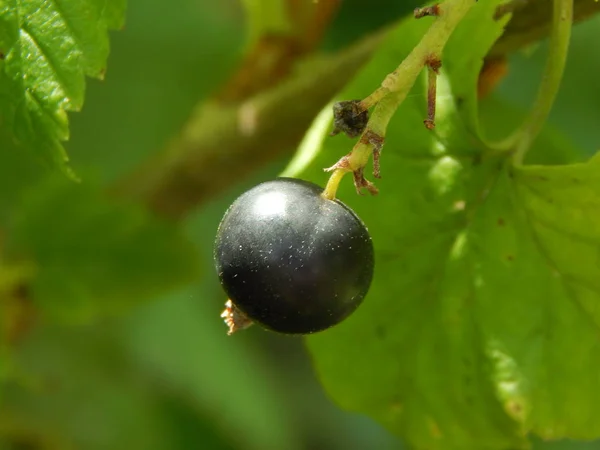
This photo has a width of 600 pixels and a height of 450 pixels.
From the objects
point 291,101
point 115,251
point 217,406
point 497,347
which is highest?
point 291,101

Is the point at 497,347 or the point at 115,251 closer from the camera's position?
the point at 497,347

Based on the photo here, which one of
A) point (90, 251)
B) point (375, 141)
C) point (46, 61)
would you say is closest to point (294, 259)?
point (375, 141)

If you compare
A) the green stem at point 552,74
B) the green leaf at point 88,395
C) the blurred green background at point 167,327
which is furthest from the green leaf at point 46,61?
the green leaf at point 88,395

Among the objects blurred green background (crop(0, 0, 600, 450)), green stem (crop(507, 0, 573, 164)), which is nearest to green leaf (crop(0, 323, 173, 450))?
blurred green background (crop(0, 0, 600, 450))

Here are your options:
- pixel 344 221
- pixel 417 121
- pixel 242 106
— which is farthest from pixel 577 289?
pixel 242 106

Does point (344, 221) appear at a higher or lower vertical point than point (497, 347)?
higher

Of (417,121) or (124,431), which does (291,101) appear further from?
(124,431)

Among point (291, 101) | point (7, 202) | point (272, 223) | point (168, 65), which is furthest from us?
point (168, 65)

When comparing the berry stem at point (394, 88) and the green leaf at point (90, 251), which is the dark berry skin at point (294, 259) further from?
the green leaf at point (90, 251)
